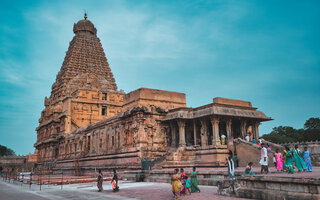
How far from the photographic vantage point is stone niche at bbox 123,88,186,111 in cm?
3010

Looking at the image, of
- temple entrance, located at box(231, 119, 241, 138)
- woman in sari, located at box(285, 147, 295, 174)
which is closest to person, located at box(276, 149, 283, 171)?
woman in sari, located at box(285, 147, 295, 174)

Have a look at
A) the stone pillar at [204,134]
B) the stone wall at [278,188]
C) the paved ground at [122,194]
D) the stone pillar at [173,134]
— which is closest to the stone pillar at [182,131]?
the stone pillar at [173,134]

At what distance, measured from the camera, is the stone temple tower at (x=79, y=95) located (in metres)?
53.7

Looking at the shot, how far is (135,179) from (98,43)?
5864 cm

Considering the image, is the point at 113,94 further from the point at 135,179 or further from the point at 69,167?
the point at 135,179

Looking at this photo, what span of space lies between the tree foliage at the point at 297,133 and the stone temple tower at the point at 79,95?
39754 millimetres

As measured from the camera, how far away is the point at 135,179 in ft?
69.1

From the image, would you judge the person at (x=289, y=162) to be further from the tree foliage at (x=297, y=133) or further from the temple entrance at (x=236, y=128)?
the tree foliage at (x=297, y=133)

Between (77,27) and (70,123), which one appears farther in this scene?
(77,27)

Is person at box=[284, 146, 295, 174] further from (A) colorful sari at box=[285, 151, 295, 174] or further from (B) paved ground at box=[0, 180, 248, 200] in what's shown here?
(B) paved ground at box=[0, 180, 248, 200]

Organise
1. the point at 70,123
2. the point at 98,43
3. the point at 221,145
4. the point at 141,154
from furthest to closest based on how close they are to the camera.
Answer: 1. the point at 98,43
2. the point at 70,123
3. the point at 141,154
4. the point at 221,145

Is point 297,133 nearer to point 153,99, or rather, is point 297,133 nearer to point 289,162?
point 153,99

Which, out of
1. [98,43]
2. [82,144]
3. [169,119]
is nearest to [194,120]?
[169,119]

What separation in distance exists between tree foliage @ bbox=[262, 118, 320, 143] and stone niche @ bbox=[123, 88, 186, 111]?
137 feet
